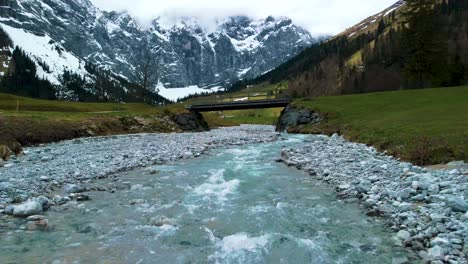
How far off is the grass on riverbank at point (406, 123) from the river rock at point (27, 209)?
698 inches

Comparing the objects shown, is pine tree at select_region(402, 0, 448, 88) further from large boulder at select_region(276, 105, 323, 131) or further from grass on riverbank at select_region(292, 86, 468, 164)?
large boulder at select_region(276, 105, 323, 131)

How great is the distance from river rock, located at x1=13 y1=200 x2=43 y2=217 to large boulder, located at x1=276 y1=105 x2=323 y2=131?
49572mm

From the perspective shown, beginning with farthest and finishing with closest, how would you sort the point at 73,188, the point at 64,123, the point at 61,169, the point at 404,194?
the point at 64,123
the point at 61,169
the point at 73,188
the point at 404,194

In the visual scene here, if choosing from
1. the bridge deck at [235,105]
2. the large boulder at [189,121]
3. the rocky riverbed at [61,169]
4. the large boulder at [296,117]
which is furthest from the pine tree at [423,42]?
the rocky riverbed at [61,169]

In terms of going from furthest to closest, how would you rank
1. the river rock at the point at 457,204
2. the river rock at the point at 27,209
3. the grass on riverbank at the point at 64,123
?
1. the grass on riverbank at the point at 64,123
2. the river rock at the point at 27,209
3. the river rock at the point at 457,204

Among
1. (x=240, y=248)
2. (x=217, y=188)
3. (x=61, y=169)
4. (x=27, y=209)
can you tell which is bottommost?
(x=240, y=248)

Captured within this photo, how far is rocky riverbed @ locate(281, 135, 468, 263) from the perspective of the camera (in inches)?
403

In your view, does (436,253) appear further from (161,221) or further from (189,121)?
(189,121)

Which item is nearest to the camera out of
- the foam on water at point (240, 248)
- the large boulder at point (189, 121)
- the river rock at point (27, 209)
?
the foam on water at point (240, 248)

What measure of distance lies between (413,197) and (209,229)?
24.0 feet

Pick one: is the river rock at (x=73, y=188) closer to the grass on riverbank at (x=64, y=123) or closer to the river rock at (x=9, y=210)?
the river rock at (x=9, y=210)

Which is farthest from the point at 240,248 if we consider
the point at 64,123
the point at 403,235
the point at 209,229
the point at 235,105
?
the point at 235,105

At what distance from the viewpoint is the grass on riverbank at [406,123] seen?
2094 centimetres

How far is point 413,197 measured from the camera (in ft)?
45.8
